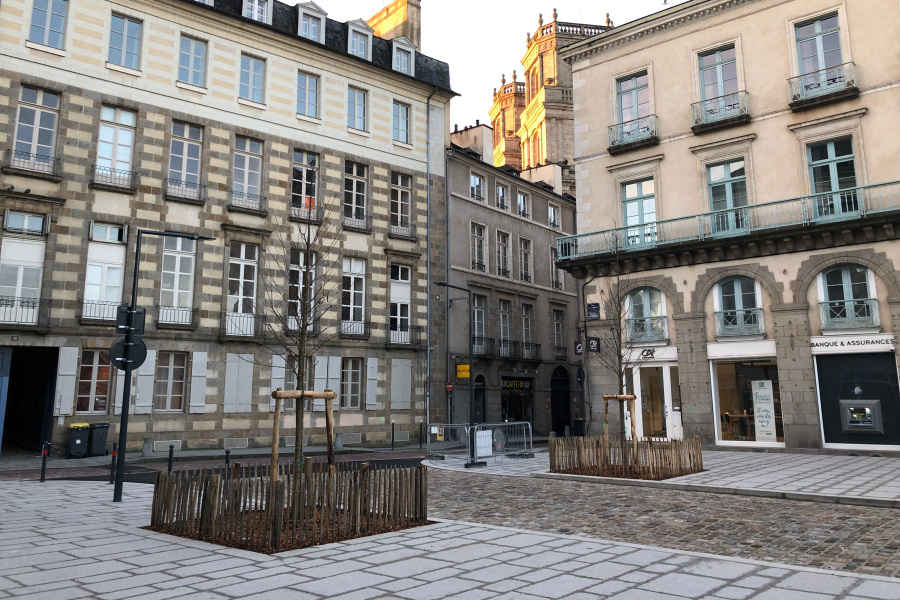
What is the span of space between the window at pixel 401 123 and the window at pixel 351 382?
1078 cm

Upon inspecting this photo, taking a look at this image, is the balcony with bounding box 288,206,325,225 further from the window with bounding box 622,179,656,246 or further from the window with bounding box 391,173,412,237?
the window with bounding box 622,179,656,246

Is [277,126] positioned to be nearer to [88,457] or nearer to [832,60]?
[88,457]

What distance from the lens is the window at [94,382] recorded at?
71.1 feet

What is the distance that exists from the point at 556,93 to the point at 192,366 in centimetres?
4156

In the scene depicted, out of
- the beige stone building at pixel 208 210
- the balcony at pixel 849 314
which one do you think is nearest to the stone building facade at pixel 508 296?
the beige stone building at pixel 208 210

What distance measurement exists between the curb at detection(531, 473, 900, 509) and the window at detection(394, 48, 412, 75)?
74.8 ft

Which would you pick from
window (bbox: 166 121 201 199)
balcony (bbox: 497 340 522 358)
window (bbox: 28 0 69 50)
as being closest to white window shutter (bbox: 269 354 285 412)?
window (bbox: 166 121 201 199)

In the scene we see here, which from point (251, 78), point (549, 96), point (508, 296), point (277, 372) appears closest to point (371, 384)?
point (277, 372)

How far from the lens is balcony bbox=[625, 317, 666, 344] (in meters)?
23.1

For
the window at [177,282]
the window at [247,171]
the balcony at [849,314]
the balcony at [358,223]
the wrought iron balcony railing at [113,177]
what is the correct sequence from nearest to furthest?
the balcony at [849,314], the wrought iron balcony railing at [113,177], the window at [177,282], the window at [247,171], the balcony at [358,223]

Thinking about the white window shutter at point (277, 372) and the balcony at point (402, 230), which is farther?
the balcony at point (402, 230)

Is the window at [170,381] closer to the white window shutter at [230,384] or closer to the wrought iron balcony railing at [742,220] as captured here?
the white window shutter at [230,384]

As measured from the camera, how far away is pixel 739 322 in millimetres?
21469

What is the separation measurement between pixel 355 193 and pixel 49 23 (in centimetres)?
1254
